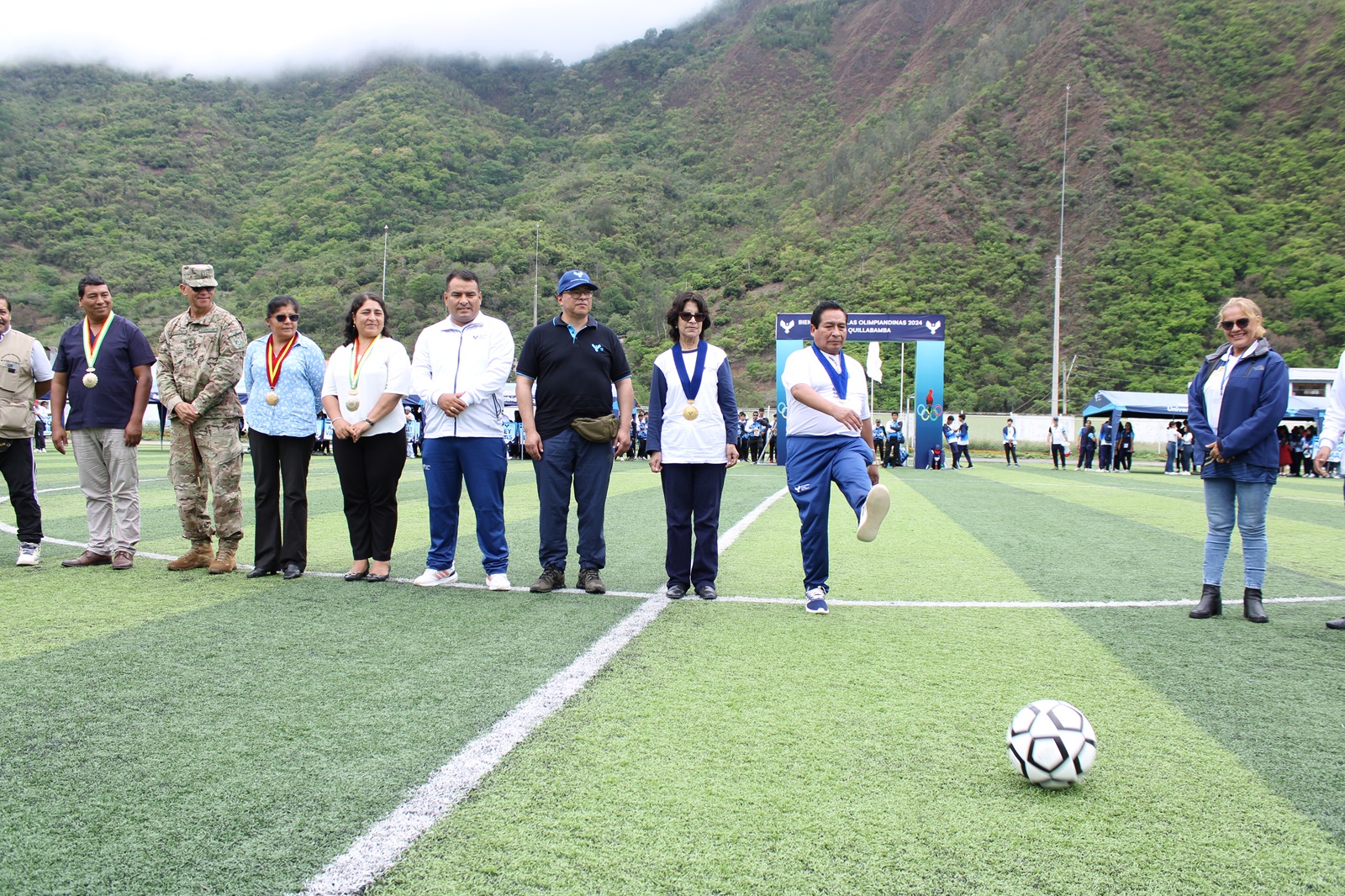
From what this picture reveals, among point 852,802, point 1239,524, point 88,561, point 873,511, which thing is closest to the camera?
point 852,802

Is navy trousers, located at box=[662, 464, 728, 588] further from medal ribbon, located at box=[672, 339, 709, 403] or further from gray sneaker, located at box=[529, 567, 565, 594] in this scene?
gray sneaker, located at box=[529, 567, 565, 594]

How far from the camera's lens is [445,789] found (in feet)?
8.84

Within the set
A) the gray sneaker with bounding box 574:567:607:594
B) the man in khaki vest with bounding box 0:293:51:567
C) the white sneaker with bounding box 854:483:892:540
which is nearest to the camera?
the white sneaker with bounding box 854:483:892:540

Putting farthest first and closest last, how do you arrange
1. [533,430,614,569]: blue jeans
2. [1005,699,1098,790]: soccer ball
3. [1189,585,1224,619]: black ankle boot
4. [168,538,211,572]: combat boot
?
[168,538,211,572]: combat boot → [533,430,614,569]: blue jeans → [1189,585,1224,619]: black ankle boot → [1005,699,1098,790]: soccer ball

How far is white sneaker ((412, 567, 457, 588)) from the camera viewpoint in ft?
20.2

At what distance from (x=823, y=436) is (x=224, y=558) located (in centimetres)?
431

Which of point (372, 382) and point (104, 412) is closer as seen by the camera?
point (372, 382)

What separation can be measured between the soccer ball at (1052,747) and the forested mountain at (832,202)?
5439 centimetres

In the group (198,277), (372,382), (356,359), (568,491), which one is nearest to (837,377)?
(568,491)

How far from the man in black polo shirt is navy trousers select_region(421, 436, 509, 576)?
10.9 inches

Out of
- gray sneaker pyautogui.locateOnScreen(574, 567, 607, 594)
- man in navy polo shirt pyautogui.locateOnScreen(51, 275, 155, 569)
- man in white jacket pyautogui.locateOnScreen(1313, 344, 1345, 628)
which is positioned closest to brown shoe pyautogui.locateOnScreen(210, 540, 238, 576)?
man in navy polo shirt pyautogui.locateOnScreen(51, 275, 155, 569)

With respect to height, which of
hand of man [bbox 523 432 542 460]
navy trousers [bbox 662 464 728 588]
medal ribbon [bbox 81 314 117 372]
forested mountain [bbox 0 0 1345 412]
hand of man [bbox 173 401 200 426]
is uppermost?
forested mountain [bbox 0 0 1345 412]

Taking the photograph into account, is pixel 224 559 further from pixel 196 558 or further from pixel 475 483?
pixel 475 483

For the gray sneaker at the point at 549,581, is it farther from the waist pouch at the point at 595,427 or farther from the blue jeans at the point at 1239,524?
the blue jeans at the point at 1239,524
